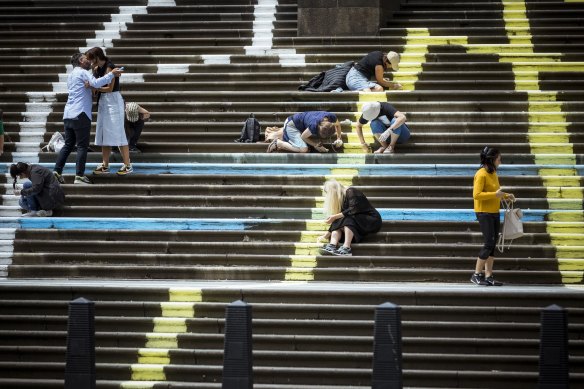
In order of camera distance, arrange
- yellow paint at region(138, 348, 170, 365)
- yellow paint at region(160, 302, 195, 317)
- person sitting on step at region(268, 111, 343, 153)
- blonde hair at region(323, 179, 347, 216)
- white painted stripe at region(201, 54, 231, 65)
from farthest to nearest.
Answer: white painted stripe at region(201, 54, 231, 65), person sitting on step at region(268, 111, 343, 153), blonde hair at region(323, 179, 347, 216), yellow paint at region(160, 302, 195, 317), yellow paint at region(138, 348, 170, 365)

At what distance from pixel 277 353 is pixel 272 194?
373 cm

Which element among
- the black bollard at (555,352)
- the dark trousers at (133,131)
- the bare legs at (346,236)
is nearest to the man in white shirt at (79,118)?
the dark trousers at (133,131)

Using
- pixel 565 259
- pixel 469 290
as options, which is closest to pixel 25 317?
pixel 469 290

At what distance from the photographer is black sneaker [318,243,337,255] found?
14016 millimetres

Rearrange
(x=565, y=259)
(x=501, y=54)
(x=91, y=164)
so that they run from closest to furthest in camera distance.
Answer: (x=565, y=259)
(x=91, y=164)
(x=501, y=54)

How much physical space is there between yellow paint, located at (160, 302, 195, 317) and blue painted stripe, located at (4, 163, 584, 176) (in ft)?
11.8

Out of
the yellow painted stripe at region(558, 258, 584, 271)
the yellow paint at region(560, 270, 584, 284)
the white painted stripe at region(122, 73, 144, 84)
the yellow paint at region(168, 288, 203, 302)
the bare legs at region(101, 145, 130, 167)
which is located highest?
the white painted stripe at region(122, 73, 144, 84)

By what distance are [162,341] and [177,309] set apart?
0.43 metres

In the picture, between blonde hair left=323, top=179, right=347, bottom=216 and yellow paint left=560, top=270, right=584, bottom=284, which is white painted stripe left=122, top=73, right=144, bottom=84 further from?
yellow paint left=560, top=270, right=584, bottom=284

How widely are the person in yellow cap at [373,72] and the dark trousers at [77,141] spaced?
13.7 ft

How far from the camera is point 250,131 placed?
54.7 ft

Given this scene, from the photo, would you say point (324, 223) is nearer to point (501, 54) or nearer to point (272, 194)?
point (272, 194)

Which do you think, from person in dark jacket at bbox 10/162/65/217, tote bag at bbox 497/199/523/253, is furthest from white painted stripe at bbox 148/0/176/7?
tote bag at bbox 497/199/523/253

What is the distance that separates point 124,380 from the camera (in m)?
12.1
